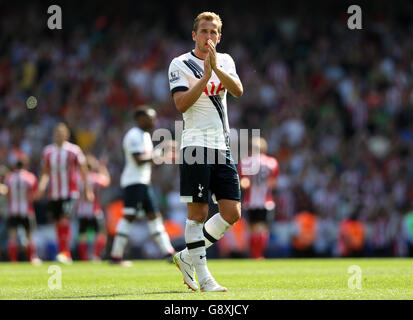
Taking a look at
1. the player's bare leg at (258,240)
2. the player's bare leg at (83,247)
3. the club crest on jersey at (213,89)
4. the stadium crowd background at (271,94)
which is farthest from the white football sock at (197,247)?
the stadium crowd background at (271,94)

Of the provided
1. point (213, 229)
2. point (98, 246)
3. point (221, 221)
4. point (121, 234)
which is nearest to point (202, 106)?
point (221, 221)

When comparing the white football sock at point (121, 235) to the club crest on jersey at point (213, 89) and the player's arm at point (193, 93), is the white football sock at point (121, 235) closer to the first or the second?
the club crest on jersey at point (213, 89)

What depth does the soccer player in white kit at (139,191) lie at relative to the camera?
504 inches

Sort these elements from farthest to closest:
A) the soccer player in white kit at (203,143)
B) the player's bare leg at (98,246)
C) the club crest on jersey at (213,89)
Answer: the player's bare leg at (98,246) < the club crest on jersey at (213,89) < the soccer player in white kit at (203,143)

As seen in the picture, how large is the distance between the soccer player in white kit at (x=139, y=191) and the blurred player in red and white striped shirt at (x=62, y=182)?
1.86 m

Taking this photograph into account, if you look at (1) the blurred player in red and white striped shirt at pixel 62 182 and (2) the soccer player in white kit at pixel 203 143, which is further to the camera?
(1) the blurred player in red and white striped shirt at pixel 62 182

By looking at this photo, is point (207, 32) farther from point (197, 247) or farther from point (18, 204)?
point (18, 204)

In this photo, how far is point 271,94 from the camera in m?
22.4

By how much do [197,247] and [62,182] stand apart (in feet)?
25.9

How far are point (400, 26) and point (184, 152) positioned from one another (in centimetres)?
1837

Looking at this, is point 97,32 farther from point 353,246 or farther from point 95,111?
point 353,246

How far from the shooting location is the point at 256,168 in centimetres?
1605

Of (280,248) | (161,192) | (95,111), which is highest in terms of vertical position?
(95,111)

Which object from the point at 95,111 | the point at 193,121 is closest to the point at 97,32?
the point at 95,111
